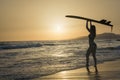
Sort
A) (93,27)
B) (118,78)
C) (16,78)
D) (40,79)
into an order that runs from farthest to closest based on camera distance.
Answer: (93,27), (16,78), (40,79), (118,78)

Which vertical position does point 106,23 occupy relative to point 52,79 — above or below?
above

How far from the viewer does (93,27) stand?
14875 mm

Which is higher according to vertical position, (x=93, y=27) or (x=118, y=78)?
(x=93, y=27)

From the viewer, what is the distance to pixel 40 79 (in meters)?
12.8

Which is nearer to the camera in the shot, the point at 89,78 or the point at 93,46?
the point at 89,78

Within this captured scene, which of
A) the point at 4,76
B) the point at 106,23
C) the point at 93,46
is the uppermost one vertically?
the point at 106,23

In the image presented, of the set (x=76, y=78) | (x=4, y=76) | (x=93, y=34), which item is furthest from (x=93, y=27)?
(x=4, y=76)

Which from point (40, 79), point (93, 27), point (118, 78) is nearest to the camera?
point (118, 78)

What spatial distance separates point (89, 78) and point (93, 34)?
313 centimetres

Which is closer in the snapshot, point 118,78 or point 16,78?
point 118,78

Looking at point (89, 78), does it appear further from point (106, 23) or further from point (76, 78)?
point (106, 23)

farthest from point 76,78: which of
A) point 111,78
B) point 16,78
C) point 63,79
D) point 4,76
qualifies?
point 4,76

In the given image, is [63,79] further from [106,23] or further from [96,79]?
[106,23]

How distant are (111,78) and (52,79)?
86.1 inches
